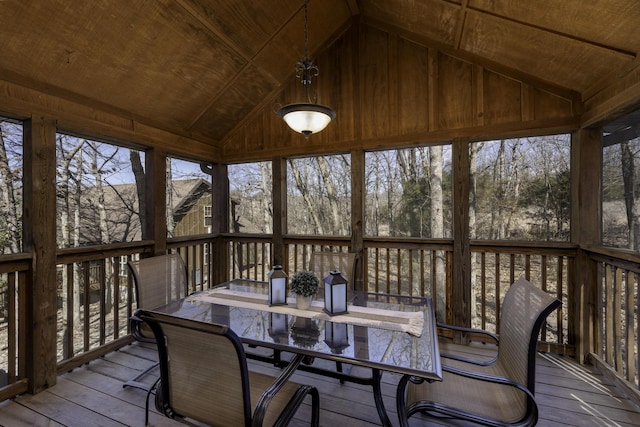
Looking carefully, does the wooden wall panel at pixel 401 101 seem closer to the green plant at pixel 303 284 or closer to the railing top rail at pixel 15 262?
the green plant at pixel 303 284

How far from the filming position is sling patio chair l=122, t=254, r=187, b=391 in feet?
7.86

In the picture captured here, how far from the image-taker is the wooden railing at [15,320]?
2.33 m

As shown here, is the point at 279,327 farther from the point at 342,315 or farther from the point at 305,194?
the point at 305,194

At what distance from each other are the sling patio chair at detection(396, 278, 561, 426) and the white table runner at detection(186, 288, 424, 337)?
0.29 meters

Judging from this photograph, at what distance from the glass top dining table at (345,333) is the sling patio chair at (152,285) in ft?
1.37

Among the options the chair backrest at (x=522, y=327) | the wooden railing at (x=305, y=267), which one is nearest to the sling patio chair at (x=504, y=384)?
the chair backrest at (x=522, y=327)

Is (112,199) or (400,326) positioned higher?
(112,199)

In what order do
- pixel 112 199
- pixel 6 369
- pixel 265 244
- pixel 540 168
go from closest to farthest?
pixel 6 369 → pixel 540 168 → pixel 112 199 → pixel 265 244

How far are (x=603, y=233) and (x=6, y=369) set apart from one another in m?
5.21

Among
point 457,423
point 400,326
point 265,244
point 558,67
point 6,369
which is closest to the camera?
point 400,326

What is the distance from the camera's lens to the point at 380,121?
353 centimetres

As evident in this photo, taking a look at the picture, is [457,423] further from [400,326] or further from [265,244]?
[265,244]

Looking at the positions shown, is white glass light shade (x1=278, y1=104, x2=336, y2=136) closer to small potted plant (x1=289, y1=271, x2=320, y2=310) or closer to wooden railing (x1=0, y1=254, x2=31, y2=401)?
small potted plant (x1=289, y1=271, x2=320, y2=310)

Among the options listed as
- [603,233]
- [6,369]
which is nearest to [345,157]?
[603,233]
